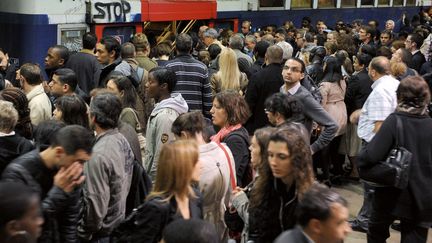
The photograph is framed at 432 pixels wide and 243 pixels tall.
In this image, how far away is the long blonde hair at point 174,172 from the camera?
407 centimetres

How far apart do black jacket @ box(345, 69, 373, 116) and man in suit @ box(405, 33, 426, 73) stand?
7.38 ft

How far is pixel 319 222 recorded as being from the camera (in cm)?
348

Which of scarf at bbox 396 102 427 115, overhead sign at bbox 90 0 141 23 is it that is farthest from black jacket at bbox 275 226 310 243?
overhead sign at bbox 90 0 141 23

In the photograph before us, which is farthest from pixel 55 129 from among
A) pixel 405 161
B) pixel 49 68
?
pixel 49 68

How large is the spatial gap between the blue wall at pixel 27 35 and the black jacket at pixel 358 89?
477 centimetres

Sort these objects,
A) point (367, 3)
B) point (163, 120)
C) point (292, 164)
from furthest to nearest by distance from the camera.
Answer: point (367, 3), point (163, 120), point (292, 164)

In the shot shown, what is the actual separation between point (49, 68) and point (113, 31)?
3.87 meters

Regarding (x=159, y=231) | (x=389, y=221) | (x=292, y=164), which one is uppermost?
(x=292, y=164)

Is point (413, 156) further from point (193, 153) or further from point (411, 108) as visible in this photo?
point (193, 153)

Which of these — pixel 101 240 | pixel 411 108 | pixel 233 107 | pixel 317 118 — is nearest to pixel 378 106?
pixel 317 118

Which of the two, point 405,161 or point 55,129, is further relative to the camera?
point 405,161

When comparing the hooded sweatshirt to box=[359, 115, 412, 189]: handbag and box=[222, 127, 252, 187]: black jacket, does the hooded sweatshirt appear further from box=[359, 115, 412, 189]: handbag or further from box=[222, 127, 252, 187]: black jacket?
box=[359, 115, 412, 189]: handbag

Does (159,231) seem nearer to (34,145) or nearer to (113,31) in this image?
(34,145)

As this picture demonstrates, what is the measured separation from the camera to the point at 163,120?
6.08 meters
